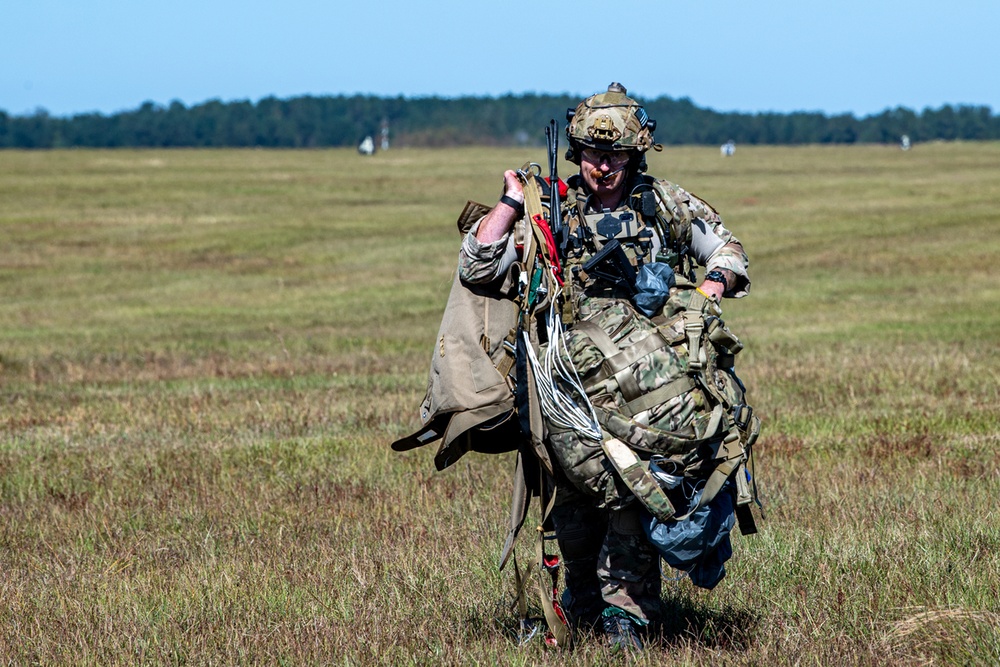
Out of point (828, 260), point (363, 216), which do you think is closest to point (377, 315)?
point (828, 260)

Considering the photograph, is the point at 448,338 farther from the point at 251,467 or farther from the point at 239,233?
the point at 239,233

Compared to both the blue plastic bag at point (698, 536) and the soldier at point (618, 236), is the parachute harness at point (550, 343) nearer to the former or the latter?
the soldier at point (618, 236)

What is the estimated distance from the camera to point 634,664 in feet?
15.9

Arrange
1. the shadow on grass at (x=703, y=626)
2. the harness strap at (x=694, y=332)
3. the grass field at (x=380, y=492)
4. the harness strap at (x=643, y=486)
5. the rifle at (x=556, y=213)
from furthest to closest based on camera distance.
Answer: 1. the grass field at (x=380, y=492)
2. the shadow on grass at (x=703, y=626)
3. the rifle at (x=556, y=213)
4. the harness strap at (x=694, y=332)
5. the harness strap at (x=643, y=486)

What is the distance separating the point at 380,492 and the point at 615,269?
3765mm

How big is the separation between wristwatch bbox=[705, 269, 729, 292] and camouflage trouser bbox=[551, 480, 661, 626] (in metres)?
0.98

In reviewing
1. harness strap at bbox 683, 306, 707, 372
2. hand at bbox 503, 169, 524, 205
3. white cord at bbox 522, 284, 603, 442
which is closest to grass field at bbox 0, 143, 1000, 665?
white cord at bbox 522, 284, 603, 442

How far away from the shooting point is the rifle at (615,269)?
16.1ft

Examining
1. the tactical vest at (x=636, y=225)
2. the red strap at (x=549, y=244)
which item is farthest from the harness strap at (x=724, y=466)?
the red strap at (x=549, y=244)

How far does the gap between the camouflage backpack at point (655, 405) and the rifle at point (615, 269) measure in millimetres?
114

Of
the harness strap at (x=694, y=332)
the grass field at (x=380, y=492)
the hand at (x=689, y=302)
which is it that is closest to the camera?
the harness strap at (x=694, y=332)

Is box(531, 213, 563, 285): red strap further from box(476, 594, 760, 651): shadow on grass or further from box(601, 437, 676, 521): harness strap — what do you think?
box(476, 594, 760, 651): shadow on grass

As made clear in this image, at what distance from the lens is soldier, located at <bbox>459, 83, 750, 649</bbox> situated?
499 cm

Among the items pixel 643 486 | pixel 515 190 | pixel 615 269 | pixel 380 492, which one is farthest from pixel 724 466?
pixel 380 492
